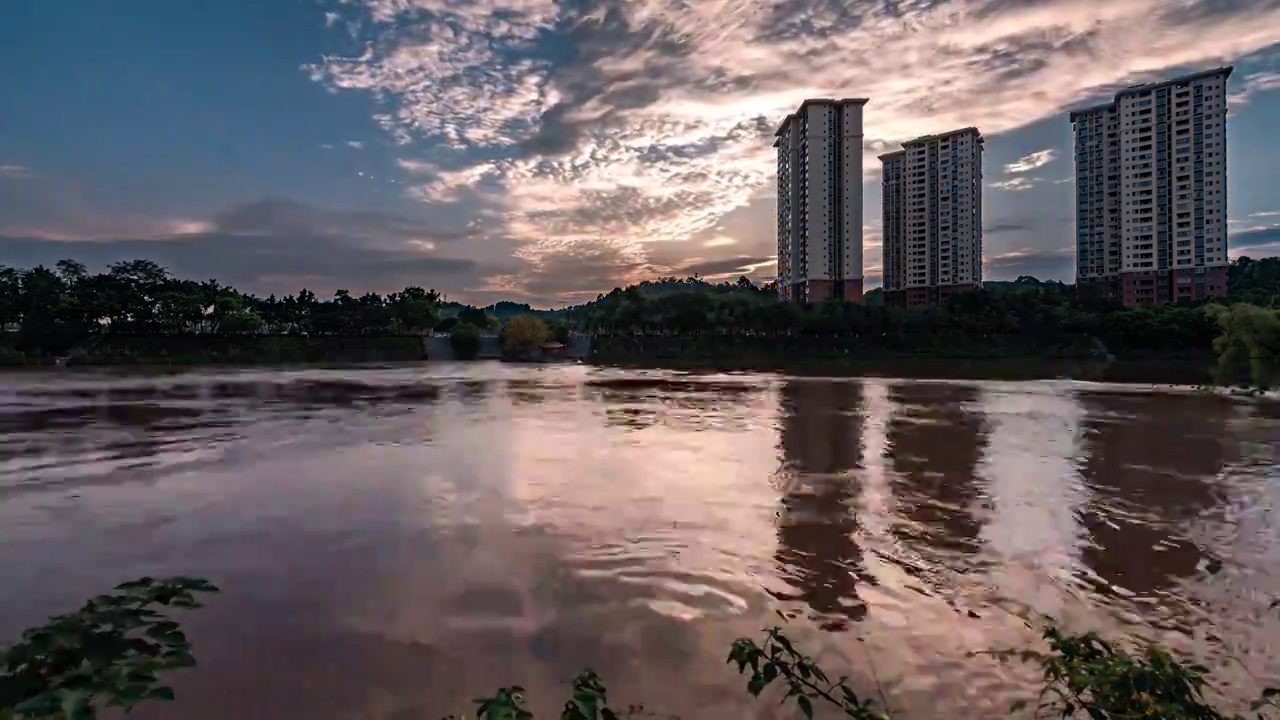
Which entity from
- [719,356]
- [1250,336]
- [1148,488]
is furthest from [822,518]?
[719,356]

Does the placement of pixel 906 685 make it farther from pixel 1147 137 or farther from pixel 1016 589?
pixel 1147 137

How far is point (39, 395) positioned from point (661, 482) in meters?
34.8

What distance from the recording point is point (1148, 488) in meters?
12.3

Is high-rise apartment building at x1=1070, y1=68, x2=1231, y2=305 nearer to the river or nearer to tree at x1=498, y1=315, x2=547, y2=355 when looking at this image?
tree at x1=498, y1=315, x2=547, y2=355

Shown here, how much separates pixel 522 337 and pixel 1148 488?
69158 millimetres

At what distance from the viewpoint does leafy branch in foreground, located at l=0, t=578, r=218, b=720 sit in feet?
6.06

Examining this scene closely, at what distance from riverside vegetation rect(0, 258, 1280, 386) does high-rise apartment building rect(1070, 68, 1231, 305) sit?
6038 millimetres

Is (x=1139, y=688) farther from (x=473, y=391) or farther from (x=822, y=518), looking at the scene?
(x=473, y=391)

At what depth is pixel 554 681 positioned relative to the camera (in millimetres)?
5488

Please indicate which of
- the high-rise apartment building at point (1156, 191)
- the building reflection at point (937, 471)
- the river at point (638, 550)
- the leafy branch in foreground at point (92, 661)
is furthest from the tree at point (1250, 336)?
the high-rise apartment building at point (1156, 191)

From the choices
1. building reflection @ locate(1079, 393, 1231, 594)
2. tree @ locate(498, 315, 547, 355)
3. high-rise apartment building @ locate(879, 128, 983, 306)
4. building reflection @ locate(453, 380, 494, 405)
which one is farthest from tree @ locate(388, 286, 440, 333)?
building reflection @ locate(1079, 393, 1231, 594)

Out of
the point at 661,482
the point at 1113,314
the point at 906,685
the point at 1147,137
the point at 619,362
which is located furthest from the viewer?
the point at 1147,137

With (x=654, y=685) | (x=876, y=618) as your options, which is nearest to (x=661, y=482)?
(x=876, y=618)

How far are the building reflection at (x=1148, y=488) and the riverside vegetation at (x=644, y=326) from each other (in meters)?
41.9
